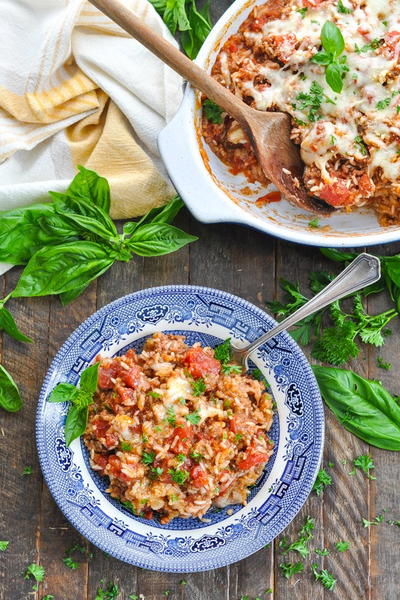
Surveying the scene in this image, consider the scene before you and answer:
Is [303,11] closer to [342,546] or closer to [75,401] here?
[75,401]

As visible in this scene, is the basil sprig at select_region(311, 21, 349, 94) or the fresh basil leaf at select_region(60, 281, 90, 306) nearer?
the basil sprig at select_region(311, 21, 349, 94)

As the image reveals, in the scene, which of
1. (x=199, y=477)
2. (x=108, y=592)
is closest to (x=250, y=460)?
(x=199, y=477)

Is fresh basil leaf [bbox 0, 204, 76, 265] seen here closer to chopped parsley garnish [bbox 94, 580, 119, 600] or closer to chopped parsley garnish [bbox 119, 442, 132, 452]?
chopped parsley garnish [bbox 119, 442, 132, 452]

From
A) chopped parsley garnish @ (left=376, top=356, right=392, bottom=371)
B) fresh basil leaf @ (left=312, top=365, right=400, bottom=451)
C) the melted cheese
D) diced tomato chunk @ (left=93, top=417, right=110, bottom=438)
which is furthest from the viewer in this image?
chopped parsley garnish @ (left=376, top=356, right=392, bottom=371)

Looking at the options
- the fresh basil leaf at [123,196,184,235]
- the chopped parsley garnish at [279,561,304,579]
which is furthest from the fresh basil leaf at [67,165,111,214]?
the chopped parsley garnish at [279,561,304,579]

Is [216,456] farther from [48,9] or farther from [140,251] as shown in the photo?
[48,9]

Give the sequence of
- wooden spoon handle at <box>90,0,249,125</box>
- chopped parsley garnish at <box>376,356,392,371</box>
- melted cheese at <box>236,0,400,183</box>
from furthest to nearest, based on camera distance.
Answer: chopped parsley garnish at <box>376,356,392,371</box> < melted cheese at <box>236,0,400,183</box> < wooden spoon handle at <box>90,0,249,125</box>

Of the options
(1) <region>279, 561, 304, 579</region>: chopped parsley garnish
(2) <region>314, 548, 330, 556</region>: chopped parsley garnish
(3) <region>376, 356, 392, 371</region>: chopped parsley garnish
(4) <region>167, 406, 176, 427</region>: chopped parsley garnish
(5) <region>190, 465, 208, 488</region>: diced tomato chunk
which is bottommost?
(2) <region>314, 548, 330, 556</region>: chopped parsley garnish
